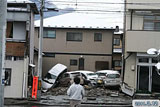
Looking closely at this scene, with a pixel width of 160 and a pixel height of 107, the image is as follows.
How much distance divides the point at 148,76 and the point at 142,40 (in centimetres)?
312

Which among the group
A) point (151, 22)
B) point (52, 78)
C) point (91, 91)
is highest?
point (151, 22)

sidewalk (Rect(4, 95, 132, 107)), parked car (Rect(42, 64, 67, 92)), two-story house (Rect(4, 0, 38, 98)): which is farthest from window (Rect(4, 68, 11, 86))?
parked car (Rect(42, 64, 67, 92))

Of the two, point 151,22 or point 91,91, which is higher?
point 151,22

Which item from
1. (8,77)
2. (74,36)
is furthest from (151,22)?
(74,36)

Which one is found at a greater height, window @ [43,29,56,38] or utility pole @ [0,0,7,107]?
window @ [43,29,56,38]

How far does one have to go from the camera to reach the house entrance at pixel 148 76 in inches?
1089

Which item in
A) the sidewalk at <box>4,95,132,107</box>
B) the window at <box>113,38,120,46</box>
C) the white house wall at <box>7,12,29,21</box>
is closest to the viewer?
the sidewalk at <box>4,95,132,107</box>

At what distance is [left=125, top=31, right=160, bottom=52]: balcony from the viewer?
1056 inches

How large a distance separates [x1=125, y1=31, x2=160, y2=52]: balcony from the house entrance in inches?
54.3

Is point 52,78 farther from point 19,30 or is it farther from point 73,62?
point 19,30

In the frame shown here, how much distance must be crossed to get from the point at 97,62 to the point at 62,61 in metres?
4.19

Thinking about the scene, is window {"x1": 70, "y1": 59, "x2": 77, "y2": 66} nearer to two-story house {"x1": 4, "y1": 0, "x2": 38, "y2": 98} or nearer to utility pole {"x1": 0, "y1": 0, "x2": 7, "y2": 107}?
two-story house {"x1": 4, "y1": 0, "x2": 38, "y2": 98}

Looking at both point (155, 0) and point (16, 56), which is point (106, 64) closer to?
point (155, 0)

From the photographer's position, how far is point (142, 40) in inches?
1061
